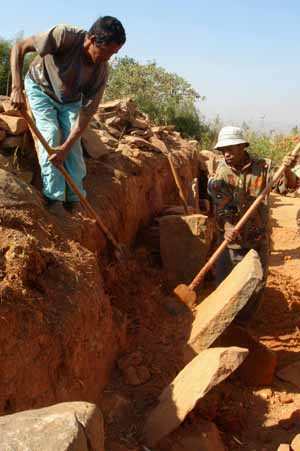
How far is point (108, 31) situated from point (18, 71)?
799 mm

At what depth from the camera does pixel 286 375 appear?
4387 mm

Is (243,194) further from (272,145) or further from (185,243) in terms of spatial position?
(272,145)

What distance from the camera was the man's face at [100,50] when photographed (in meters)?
4.01

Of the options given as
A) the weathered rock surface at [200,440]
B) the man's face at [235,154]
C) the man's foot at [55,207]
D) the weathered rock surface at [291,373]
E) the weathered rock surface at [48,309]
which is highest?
the man's face at [235,154]

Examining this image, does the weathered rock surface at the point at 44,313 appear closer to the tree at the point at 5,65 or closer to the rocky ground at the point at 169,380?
the rocky ground at the point at 169,380

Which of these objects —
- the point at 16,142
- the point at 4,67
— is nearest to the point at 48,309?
the point at 16,142

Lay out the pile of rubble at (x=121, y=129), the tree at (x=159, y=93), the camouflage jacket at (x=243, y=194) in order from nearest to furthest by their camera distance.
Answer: the camouflage jacket at (x=243, y=194) → the pile of rubble at (x=121, y=129) → the tree at (x=159, y=93)

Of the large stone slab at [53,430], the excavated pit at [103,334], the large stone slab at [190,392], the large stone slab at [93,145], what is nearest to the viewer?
the large stone slab at [53,430]

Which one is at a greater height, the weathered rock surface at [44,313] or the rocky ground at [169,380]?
the weathered rock surface at [44,313]

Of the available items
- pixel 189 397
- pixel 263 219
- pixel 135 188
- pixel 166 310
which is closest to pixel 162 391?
pixel 189 397

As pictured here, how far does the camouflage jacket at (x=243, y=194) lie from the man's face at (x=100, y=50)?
1533 millimetres

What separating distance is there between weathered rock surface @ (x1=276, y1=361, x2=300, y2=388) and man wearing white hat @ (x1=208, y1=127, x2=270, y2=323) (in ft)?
2.45

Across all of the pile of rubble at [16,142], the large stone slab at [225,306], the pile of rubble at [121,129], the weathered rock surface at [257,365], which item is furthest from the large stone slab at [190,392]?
the pile of rubble at [121,129]

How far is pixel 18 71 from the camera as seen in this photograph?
4098 millimetres
